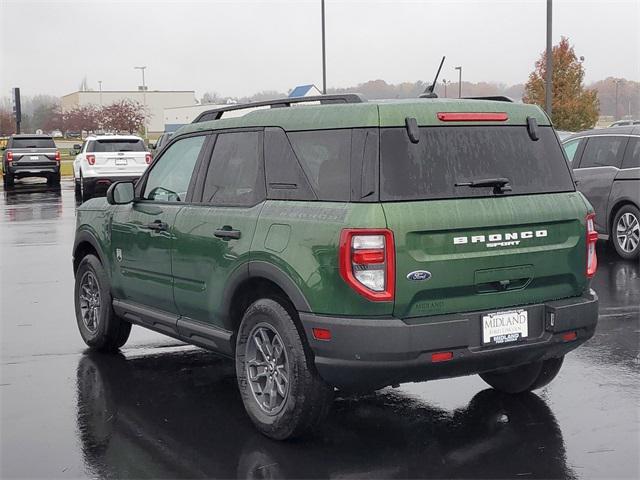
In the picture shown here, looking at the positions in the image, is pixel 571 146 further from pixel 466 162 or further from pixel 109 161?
pixel 109 161

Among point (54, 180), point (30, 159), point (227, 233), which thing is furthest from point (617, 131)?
point (54, 180)

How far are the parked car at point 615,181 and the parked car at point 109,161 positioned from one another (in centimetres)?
1529

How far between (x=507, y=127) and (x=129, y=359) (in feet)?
11.7

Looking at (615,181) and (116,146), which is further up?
(116,146)

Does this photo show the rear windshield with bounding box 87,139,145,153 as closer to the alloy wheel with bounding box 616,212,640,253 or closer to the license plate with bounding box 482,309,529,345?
the alloy wheel with bounding box 616,212,640,253

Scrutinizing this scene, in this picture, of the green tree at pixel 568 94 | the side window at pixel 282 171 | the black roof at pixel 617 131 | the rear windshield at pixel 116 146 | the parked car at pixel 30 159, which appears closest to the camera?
the side window at pixel 282 171

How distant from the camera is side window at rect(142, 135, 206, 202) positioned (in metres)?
6.04

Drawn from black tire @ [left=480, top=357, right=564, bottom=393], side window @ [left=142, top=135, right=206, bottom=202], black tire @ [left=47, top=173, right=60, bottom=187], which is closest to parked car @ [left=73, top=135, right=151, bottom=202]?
black tire @ [left=47, top=173, right=60, bottom=187]

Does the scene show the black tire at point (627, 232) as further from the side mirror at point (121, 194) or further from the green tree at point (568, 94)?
the green tree at point (568, 94)

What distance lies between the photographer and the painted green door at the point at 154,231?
5984 mm

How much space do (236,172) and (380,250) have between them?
143cm

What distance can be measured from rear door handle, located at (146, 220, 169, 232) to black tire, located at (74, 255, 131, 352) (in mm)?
983

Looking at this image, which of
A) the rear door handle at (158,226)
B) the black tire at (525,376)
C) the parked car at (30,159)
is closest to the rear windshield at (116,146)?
the parked car at (30,159)

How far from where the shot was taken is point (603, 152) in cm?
1218
